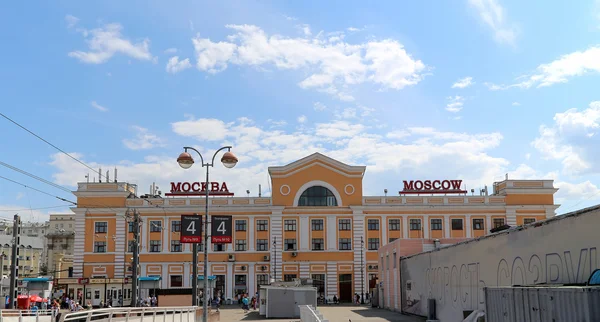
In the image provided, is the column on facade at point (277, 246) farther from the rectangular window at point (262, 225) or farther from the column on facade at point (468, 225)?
the column on facade at point (468, 225)

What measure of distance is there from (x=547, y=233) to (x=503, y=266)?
4.86 m

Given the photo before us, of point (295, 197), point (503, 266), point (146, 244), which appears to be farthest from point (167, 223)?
point (503, 266)

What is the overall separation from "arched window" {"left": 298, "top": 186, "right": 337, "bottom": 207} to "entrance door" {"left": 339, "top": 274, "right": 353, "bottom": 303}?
8076 mm

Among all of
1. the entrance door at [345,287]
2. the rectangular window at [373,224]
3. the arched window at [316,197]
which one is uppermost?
the arched window at [316,197]

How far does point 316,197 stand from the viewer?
6819cm

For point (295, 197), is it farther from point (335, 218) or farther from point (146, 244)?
point (146, 244)

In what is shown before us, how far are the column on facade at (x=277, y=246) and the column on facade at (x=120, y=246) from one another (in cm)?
1530

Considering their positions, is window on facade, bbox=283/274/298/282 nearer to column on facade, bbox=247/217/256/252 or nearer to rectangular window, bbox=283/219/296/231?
column on facade, bbox=247/217/256/252

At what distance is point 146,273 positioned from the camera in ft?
218

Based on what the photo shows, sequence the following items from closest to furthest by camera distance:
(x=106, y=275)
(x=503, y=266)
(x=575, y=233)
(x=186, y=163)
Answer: (x=575, y=233) < (x=503, y=266) < (x=186, y=163) < (x=106, y=275)

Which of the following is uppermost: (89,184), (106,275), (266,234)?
(89,184)

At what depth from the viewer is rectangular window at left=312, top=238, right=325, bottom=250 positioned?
2621 inches

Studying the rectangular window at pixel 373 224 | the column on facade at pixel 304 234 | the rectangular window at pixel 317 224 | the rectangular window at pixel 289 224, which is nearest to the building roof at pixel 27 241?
the rectangular window at pixel 289 224

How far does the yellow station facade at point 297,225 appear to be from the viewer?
6606 cm
